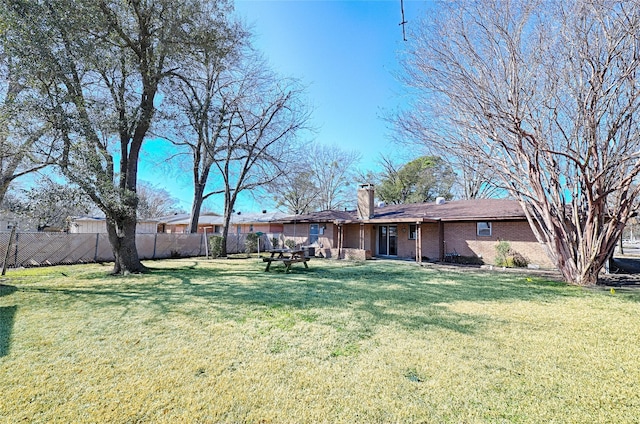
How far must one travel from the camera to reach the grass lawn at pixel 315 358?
2.60 metres

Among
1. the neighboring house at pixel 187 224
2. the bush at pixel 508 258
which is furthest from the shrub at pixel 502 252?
the neighboring house at pixel 187 224

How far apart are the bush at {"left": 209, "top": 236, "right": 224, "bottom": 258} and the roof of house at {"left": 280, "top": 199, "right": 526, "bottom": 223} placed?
5.01m

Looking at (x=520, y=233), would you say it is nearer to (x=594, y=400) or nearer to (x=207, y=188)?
(x=594, y=400)

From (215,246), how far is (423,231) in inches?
454

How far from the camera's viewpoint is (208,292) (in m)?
7.30

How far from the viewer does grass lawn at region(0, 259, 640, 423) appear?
2.60m

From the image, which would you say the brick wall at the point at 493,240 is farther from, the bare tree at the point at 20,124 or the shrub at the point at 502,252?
the bare tree at the point at 20,124

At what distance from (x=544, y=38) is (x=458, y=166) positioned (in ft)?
15.4

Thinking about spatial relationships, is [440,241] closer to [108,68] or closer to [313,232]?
[313,232]

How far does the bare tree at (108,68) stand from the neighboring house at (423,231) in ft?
35.7

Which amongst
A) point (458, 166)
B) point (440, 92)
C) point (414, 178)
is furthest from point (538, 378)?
point (414, 178)

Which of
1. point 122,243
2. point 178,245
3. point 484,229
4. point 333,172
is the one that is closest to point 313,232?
point 178,245

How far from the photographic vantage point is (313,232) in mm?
20297

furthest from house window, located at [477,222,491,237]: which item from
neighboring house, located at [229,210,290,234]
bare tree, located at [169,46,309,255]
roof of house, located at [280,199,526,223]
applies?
neighboring house, located at [229,210,290,234]
